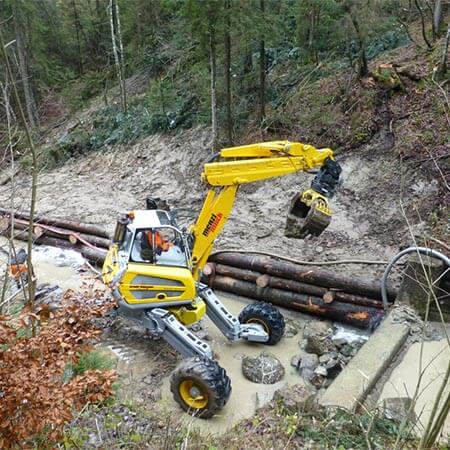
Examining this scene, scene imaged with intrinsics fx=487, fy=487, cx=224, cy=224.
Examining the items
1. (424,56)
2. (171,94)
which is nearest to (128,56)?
(171,94)

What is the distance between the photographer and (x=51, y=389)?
3.63 m

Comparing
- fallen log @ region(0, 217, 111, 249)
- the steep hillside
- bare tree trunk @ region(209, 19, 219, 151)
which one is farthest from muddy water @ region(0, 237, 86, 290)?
bare tree trunk @ region(209, 19, 219, 151)

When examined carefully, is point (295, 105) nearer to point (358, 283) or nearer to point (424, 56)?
point (424, 56)

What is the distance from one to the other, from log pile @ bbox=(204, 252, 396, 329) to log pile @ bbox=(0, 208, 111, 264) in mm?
3337

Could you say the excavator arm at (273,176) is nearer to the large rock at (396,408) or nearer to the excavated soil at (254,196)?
the large rock at (396,408)

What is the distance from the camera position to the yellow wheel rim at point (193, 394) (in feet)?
21.7

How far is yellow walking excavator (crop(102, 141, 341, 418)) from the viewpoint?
6695 millimetres

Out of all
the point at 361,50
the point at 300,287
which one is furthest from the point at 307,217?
the point at 361,50

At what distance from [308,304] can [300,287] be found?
37 cm

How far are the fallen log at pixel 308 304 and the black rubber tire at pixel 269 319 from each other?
1.14 metres

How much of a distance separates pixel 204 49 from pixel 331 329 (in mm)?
9523

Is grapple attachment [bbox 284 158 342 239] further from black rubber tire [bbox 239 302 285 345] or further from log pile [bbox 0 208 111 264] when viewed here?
log pile [bbox 0 208 111 264]

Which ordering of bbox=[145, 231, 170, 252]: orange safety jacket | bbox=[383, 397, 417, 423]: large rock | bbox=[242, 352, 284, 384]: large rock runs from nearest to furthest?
bbox=[383, 397, 417, 423]: large rock < bbox=[242, 352, 284, 384]: large rock < bbox=[145, 231, 170, 252]: orange safety jacket

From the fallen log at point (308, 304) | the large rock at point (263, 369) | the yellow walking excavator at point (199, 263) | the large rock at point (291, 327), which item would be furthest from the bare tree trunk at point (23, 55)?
the large rock at point (263, 369)
